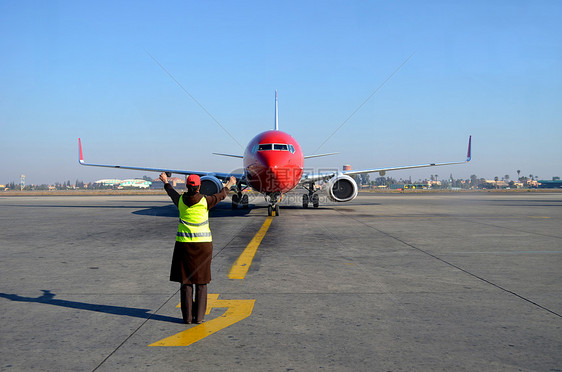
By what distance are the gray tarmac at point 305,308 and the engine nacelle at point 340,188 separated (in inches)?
472

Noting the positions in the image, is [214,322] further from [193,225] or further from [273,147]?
[273,147]

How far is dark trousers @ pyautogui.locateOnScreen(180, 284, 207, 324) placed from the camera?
4289 mm

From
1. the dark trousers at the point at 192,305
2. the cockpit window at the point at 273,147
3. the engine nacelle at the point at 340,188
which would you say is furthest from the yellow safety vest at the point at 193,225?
the engine nacelle at the point at 340,188

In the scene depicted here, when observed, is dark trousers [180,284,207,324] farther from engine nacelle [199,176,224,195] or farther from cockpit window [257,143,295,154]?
engine nacelle [199,176,224,195]

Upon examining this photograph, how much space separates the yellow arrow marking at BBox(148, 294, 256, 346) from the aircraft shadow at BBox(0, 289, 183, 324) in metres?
0.38

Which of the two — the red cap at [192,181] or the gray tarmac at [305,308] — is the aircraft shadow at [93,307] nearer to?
the gray tarmac at [305,308]

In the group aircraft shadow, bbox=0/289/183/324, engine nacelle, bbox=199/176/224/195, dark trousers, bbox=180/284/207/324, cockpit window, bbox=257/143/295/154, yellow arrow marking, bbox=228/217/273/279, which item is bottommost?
yellow arrow marking, bbox=228/217/273/279

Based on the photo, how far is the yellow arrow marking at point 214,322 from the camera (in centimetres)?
377

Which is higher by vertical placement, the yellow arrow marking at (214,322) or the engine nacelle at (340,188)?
the engine nacelle at (340,188)

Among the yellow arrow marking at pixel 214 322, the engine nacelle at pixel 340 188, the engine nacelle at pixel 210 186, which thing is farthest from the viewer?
the engine nacelle at pixel 340 188

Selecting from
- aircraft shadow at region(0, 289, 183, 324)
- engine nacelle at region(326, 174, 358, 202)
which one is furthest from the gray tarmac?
engine nacelle at region(326, 174, 358, 202)

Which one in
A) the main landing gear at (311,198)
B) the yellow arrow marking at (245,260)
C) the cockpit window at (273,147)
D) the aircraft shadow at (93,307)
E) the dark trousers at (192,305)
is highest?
the cockpit window at (273,147)

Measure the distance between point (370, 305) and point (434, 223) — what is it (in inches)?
421

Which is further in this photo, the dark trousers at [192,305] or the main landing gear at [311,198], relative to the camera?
the main landing gear at [311,198]
